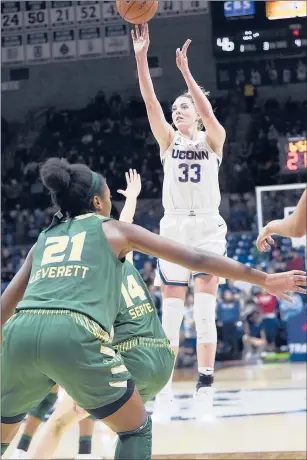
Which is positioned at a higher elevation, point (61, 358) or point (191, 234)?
point (191, 234)

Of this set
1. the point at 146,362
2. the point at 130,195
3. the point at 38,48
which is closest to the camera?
the point at 146,362

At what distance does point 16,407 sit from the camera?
3389 mm

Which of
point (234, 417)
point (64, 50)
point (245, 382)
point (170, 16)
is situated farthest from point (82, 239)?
point (245, 382)

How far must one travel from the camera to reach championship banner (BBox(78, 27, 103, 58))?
532cm

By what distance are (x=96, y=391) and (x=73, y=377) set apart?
4.9 inches

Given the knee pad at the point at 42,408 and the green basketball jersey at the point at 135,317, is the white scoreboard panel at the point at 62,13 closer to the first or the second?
the green basketball jersey at the point at 135,317

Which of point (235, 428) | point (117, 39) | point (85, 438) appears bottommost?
point (235, 428)

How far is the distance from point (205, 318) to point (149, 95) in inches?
57.0

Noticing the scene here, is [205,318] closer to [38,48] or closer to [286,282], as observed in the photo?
[286,282]

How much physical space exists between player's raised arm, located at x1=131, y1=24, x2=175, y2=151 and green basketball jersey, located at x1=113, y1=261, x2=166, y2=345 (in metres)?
1.16

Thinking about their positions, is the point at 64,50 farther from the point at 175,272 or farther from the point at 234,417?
the point at 234,417

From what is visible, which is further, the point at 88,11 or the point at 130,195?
the point at 88,11

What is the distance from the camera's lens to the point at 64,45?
5535 millimetres

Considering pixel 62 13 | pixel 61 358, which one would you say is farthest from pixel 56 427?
pixel 62 13
